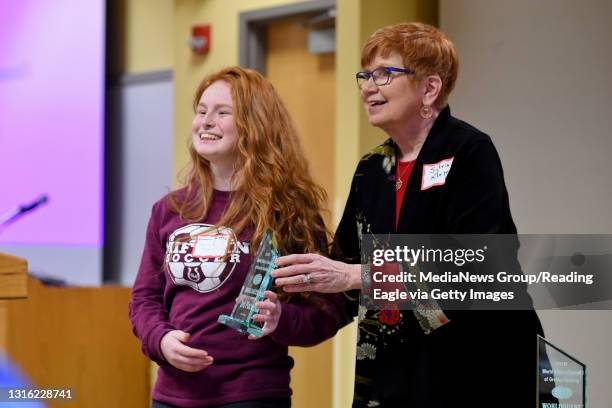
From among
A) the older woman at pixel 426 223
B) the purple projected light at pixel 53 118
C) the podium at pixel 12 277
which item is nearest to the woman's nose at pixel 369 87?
the older woman at pixel 426 223

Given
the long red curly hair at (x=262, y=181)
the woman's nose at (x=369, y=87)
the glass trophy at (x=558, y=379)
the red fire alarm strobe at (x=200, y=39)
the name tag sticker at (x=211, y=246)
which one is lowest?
the glass trophy at (x=558, y=379)

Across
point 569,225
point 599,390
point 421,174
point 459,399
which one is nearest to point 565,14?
point 569,225

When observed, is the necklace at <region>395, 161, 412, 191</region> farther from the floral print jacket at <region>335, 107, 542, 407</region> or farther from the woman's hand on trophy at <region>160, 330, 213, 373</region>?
the woman's hand on trophy at <region>160, 330, 213, 373</region>

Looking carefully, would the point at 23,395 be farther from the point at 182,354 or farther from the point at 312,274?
the point at 312,274

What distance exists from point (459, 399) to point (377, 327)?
0.77 ft

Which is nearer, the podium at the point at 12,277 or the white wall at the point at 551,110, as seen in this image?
the podium at the point at 12,277

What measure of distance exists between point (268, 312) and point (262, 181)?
366 millimetres

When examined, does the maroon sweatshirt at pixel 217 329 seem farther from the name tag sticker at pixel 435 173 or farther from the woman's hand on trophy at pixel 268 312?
the name tag sticker at pixel 435 173

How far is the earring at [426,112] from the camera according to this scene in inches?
72.7

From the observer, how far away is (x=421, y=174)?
177 centimetres

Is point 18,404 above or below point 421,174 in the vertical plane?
below

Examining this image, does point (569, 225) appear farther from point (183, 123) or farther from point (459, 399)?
point (183, 123)

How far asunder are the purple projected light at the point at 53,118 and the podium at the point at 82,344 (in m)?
1.78

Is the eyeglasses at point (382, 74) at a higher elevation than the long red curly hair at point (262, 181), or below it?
higher
